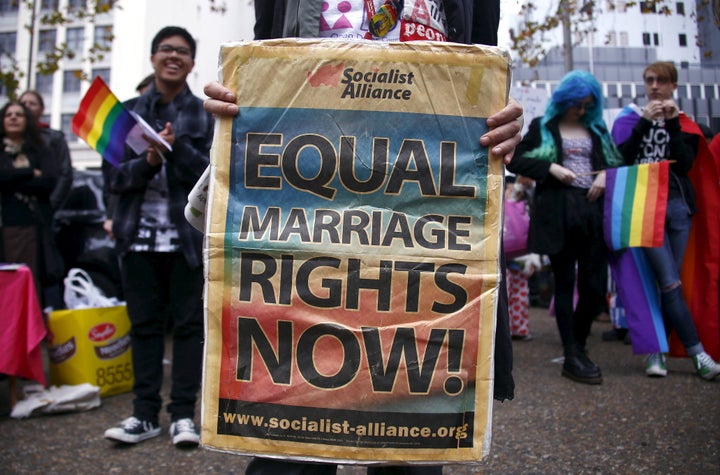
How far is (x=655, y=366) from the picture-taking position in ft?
13.7

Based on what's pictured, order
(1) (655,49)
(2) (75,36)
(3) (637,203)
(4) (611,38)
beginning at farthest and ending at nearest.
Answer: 1. (2) (75,36)
2. (4) (611,38)
3. (1) (655,49)
4. (3) (637,203)

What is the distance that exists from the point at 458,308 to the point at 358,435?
0.32m

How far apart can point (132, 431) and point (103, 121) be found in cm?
144

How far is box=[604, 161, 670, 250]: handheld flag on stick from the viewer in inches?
153

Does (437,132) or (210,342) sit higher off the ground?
(437,132)

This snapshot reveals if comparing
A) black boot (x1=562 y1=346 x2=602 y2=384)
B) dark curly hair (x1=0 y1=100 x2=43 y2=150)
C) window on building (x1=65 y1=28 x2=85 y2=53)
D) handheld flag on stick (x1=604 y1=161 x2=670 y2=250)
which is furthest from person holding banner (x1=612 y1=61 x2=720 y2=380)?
window on building (x1=65 y1=28 x2=85 y2=53)

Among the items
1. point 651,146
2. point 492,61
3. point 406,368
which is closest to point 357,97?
point 492,61

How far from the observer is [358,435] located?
1.30 meters

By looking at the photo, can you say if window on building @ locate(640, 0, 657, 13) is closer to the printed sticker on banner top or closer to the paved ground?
the paved ground

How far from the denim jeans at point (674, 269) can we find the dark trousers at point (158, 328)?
288cm

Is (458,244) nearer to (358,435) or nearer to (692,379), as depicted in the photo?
(358,435)

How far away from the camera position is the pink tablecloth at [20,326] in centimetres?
354

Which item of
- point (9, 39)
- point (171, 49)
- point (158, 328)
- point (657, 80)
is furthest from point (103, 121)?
point (9, 39)

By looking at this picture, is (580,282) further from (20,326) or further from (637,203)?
(20,326)
